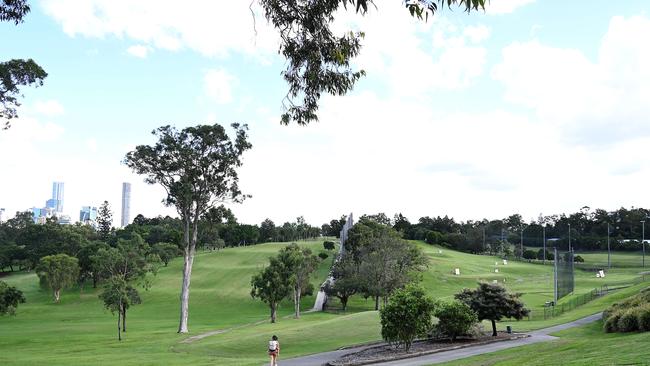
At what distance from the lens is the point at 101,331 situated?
165 feet

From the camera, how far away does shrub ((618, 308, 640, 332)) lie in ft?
83.1

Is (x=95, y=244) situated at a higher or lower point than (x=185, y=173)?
lower

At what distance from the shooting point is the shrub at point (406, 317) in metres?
25.8

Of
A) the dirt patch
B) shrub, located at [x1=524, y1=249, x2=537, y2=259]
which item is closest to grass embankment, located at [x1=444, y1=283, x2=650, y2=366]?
the dirt patch

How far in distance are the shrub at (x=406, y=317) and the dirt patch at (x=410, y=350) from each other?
813mm

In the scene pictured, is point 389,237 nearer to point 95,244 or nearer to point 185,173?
point 185,173

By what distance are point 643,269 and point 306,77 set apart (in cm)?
9819

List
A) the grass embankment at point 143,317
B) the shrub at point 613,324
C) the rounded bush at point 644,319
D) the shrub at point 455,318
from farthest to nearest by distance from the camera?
the grass embankment at point 143,317, the shrub at point 455,318, the shrub at point 613,324, the rounded bush at point 644,319

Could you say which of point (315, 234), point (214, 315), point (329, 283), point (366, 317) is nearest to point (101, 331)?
point (214, 315)

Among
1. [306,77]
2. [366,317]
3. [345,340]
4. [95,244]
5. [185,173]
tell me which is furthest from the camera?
[95,244]

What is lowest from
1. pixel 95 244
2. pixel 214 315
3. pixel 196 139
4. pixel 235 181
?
pixel 214 315

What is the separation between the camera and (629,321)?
25.7 meters

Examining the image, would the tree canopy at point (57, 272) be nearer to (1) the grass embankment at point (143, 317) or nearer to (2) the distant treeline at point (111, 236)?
(1) the grass embankment at point (143, 317)

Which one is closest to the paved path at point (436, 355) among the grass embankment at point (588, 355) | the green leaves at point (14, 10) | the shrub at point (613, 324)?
the grass embankment at point (588, 355)
